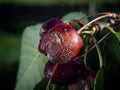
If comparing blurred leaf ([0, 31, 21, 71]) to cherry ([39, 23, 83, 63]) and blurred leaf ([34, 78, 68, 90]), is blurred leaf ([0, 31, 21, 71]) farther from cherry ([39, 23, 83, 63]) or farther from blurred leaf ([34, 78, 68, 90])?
cherry ([39, 23, 83, 63])

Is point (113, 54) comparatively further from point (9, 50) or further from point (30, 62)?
point (9, 50)

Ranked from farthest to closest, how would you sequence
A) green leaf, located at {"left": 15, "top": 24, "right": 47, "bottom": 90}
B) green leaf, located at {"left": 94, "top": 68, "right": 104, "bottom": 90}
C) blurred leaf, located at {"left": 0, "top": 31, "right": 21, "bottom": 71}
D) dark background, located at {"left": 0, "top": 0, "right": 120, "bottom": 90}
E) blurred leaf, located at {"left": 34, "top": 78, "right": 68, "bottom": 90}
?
blurred leaf, located at {"left": 0, "top": 31, "right": 21, "bottom": 71}, dark background, located at {"left": 0, "top": 0, "right": 120, "bottom": 90}, green leaf, located at {"left": 15, "top": 24, "right": 47, "bottom": 90}, blurred leaf, located at {"left": 34, "top": 78, "right": 68, "bottom": 90}, green leaf, located at {"left": 94, "top": 68, "right": 104, "bottom": 90}

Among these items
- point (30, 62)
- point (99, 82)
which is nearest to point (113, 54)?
point (99, 82)

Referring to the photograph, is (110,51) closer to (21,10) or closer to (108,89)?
(108,89)

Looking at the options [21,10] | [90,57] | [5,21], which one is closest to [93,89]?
[90,57]

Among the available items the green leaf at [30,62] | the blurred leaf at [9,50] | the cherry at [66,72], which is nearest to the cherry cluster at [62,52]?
the cherry at [66,72]

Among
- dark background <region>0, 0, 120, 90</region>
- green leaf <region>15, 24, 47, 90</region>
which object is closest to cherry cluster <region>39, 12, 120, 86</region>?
green leaf <region>15, 24, 47, 90</region>

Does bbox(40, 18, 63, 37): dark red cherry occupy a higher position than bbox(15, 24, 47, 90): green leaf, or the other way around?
bbox(40, 18, 63, 37): dark red cherry
